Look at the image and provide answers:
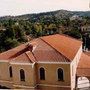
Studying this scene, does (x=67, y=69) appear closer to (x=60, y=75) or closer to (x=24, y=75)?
(x=60, y=75)

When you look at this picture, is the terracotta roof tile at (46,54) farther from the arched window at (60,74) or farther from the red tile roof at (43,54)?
the arched window at (60,74)

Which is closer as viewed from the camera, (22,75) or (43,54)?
(22,75)

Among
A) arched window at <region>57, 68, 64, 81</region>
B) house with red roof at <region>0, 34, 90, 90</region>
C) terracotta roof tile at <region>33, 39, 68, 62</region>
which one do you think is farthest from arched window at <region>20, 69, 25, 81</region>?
arched window at <region>57, 68, 64, 81</region>

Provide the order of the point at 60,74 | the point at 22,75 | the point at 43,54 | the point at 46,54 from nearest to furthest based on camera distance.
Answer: the point at 60,74
the point at 22,75
the point at 46,54
the point at 43,54

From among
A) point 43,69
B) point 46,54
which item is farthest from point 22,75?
point 46,54

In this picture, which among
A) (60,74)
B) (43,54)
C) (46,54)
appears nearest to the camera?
(60,74)

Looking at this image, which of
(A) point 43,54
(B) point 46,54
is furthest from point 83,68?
(A) point 43,54

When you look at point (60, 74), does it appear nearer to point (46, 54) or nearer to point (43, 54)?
point (46, 54)

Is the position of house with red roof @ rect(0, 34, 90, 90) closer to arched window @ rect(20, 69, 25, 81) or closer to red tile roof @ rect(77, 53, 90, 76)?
arched window @ rect(20, 69, 25, 81)

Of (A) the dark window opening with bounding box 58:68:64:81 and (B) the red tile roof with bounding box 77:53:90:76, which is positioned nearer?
(A) the dark window opening with bounding box 58:68:64:81

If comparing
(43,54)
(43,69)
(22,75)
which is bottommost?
(22,75)

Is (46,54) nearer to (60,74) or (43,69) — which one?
(43,69)

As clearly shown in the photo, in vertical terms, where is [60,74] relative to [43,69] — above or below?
below

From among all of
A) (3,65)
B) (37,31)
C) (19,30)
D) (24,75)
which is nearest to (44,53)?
(24,75)
